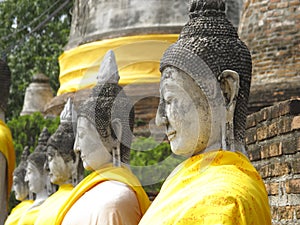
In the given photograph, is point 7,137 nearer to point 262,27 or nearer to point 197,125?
point 197,125

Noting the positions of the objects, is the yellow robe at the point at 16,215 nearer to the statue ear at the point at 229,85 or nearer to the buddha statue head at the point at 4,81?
the buddha statue head at the point at 4,81

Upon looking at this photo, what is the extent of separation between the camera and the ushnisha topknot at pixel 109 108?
4.84 meters

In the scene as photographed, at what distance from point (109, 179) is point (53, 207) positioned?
124 cm

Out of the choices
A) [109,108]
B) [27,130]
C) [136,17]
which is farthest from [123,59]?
[109,108]

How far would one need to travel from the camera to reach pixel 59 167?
234 inches

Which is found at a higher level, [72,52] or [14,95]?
[72,52]

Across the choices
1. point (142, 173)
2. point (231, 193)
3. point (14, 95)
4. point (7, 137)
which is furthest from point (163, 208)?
point (14, 95)

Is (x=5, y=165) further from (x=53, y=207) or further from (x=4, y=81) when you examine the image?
(x=4, y=81)

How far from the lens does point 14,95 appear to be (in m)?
22.9

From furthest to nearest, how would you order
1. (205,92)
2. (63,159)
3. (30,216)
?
(30,216) → (63,159) → (205,92)

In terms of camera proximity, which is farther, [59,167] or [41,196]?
[41,196]

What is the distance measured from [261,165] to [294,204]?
26.2 inches

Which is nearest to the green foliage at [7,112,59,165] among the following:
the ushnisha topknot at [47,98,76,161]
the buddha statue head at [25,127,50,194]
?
the buddha statue head at [25,127,50,194]

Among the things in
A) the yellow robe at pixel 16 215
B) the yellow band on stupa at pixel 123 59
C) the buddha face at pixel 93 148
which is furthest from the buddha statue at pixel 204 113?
the yellow band on stupa at pixel 123 59
